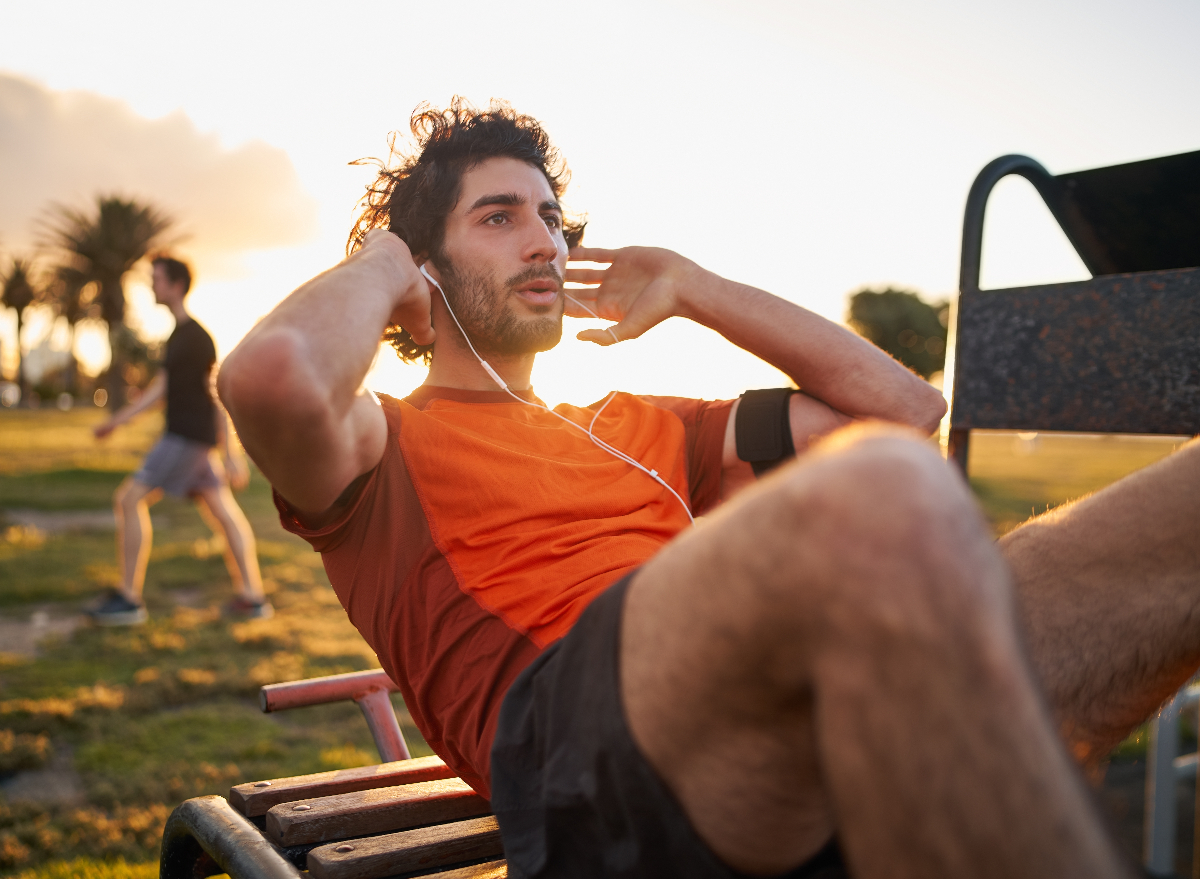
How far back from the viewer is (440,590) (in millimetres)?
1731

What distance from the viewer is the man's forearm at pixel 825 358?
92.7 inches

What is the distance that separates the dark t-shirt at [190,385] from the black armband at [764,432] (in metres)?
5.06

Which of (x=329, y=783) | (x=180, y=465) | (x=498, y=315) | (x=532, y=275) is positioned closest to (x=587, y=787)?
(x=329, y=783)

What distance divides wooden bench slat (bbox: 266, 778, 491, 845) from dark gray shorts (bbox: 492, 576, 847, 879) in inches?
25.8

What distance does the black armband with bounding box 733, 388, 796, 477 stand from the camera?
2367 millimetres

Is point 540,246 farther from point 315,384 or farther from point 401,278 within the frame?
point 315,384

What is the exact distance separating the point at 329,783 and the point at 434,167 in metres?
1.90

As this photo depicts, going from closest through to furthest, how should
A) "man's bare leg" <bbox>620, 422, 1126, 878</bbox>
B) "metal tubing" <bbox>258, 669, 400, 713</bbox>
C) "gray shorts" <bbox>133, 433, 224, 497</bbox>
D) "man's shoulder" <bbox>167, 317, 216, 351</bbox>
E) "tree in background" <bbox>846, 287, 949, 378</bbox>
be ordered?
"man's bare leg" <bbox>620, 422, 1126, 878</bbox> → "metal tubing" <bbox>258, 669, 400, 713</bbox> → "gray shorts" <bbox>133, 433, 224, 497</bbox> → "man's shoulder" <bbox>167, 317, 216, 351</bbox> → "tree in background" <bbox>846, 287, 949, 378</bbox>

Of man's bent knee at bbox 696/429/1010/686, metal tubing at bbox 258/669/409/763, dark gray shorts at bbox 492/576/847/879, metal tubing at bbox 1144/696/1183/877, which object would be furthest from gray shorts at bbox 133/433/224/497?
man's bent knee at bbox 696/429/1010/686

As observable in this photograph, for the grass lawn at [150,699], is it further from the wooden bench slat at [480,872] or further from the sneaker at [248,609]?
the wooden bench slat at [480,872]

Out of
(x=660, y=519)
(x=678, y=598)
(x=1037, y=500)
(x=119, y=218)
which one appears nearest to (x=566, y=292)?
(x=660, y=519)

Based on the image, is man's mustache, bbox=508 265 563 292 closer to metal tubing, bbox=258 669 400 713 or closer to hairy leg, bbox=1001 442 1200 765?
metal tubing, bbox=258 669 400 713

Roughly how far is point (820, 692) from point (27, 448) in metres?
25.4

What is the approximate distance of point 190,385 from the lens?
628 cm
